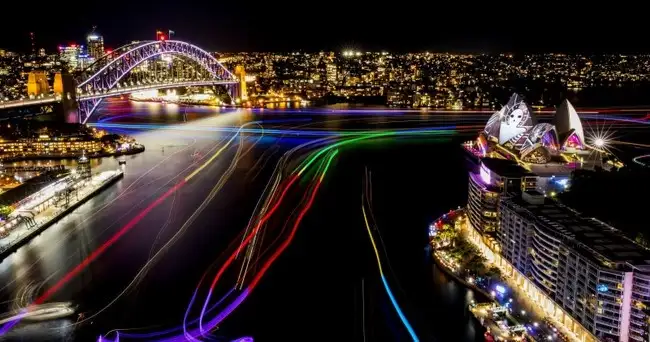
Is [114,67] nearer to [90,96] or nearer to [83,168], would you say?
[90,96]

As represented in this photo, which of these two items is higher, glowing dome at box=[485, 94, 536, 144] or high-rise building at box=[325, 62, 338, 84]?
high-rise building at box=[325, 62, 338, 84]

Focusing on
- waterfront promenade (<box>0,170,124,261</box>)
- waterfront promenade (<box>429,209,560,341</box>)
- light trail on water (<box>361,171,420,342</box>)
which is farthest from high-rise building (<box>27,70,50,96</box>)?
waterfront promenade (<box>429,209,560,341</box>)

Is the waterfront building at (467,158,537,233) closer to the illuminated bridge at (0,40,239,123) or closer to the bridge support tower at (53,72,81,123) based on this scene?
the illuminated bridge at (0,40,239,123)

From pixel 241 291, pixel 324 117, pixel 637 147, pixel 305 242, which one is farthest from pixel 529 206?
pixel 324 117

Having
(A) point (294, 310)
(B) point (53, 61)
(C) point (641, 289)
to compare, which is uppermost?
(B) point (53, 61)

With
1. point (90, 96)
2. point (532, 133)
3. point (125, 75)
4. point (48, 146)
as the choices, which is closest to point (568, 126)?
→ point (532, 133)

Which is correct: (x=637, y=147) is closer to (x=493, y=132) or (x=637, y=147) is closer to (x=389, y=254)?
(x=493, y=132)

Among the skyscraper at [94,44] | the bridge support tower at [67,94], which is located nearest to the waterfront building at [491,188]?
the bridge support tower at [67,94]
